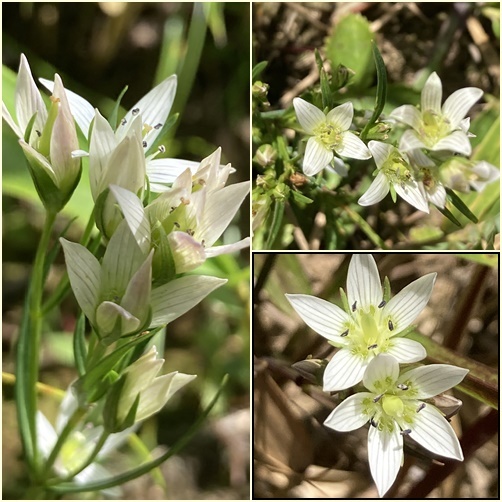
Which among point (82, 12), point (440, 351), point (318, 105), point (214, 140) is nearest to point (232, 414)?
point (440, 351)

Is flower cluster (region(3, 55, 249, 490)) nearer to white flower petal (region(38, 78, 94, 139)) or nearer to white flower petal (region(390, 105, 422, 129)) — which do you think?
white flower petal (region(38, 78, 94, 139))

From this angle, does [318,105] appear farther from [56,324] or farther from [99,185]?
[56,324]

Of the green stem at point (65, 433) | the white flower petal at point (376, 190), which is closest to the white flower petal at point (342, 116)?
the white flower petal at point (376, 190)

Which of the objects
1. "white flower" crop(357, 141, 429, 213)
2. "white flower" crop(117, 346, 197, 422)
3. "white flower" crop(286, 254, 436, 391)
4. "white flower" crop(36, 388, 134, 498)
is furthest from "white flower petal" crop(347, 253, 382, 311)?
"white flower" crop(36, 388, 134, 498)

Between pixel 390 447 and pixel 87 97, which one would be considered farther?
pixel 87 97

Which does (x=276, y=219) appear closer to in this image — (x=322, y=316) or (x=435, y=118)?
(x=322, y=316)

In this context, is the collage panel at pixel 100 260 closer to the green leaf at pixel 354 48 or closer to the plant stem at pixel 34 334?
the plant stem at pixel 34 334

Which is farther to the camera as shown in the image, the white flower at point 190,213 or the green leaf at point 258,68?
the green leaf at point 258,68
